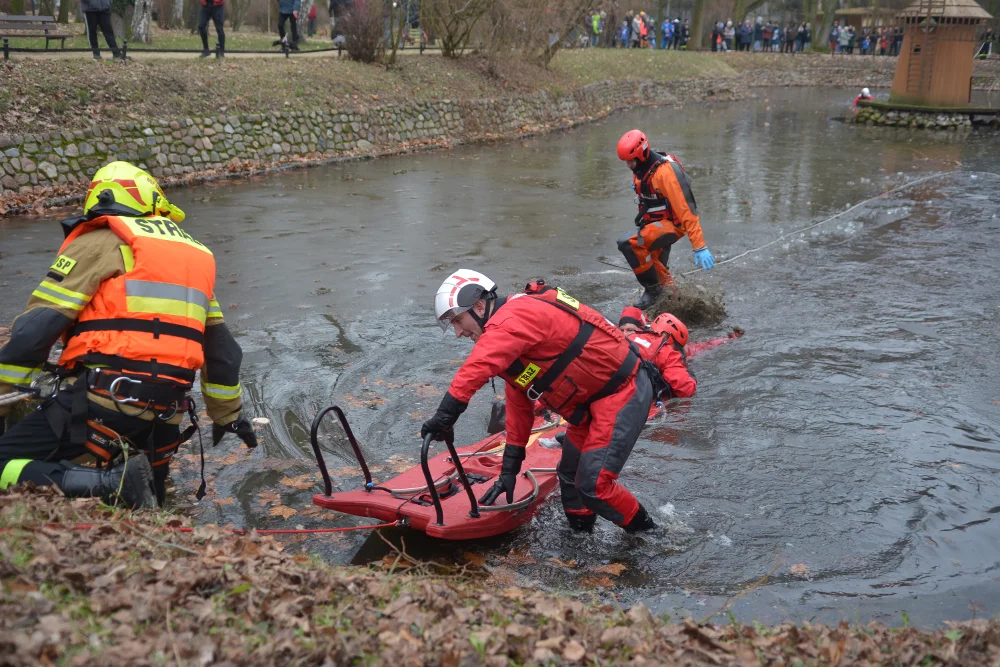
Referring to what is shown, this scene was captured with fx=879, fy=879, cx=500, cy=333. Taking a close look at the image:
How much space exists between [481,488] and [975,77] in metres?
49.3

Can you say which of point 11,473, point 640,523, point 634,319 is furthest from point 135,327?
point 634,319

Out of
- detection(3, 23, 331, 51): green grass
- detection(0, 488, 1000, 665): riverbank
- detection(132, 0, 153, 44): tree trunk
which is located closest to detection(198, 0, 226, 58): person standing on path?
detection(3, 23, 331, 51): green grass

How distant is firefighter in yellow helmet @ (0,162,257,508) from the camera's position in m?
4.61

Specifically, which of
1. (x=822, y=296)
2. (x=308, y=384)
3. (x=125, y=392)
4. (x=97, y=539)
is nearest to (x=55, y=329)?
(x=125, y=392)

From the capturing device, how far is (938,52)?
3012 cm

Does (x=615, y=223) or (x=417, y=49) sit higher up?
(x=417, y=49)

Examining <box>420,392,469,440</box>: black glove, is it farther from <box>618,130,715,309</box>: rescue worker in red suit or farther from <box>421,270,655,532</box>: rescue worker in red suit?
<box>618,130,715,309</box>: rescue worker in red suit

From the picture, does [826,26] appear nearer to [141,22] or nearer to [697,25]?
[697,25]

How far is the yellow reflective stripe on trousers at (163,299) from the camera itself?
465 centimetres

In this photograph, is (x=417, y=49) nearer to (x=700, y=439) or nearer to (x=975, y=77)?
(x=700, y=439)

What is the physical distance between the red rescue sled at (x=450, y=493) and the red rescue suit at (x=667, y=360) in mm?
1262

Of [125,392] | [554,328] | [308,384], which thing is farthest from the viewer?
[308,384]

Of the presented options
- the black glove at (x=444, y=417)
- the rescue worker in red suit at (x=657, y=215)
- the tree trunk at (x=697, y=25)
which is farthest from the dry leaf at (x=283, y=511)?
the tree trunk at (x=697, y=25)

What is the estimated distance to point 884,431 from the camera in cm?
770
